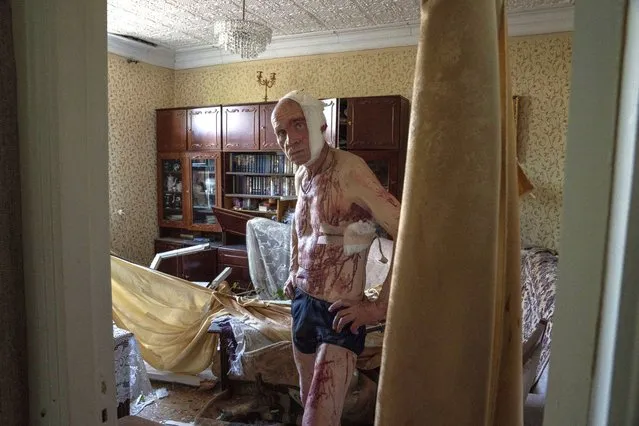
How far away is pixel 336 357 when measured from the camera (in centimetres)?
151

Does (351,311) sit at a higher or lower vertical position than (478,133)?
lower

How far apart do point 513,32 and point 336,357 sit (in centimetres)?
359

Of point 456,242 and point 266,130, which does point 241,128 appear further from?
point 456,242

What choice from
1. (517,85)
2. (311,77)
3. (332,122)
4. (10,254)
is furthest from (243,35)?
(10,254)

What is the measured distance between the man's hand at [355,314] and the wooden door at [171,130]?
413 cm

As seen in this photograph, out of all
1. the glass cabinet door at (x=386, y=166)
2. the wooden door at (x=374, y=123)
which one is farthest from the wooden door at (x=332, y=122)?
the glass cabinet door at (x=386, y=166)

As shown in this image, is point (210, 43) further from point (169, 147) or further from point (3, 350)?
point (3, 350)

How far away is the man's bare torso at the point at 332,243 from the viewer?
154cm

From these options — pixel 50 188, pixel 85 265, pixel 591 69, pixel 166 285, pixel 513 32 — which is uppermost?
pixel 513 32

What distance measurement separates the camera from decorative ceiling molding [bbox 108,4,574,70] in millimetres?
3730

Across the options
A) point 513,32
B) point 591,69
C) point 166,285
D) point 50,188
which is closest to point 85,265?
point 50,188

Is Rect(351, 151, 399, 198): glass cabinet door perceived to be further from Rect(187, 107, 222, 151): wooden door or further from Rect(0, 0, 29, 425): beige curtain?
Rect(0, 0, 29, 425): beige curtain

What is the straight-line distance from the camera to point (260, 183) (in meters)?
4.86

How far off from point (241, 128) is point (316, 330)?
3576 millimetres
